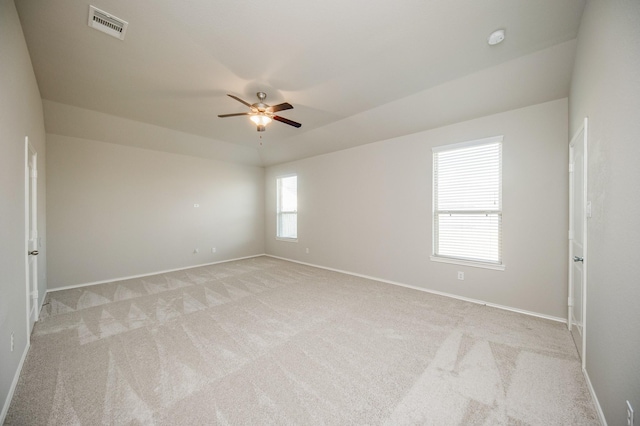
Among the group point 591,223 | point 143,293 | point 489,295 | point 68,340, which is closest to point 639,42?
point 591,223

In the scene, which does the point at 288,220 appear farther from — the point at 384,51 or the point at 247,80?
the point at 384,51

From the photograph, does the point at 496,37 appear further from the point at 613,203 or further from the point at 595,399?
the point at 595,399

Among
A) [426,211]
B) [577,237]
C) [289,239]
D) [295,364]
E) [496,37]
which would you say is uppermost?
[496,37]

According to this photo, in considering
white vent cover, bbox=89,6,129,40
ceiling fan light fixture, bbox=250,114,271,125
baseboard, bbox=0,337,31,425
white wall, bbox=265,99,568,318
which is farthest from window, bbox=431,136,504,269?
baseboard, bbox=0,337,31,425

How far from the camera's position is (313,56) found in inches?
101

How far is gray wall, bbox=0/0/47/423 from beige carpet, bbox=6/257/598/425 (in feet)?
1.13

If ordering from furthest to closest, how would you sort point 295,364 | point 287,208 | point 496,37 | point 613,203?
point 287,208, point 496,37, point 295,364, point 613,203

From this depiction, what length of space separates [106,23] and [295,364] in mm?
3572

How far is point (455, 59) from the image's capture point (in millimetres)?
2572

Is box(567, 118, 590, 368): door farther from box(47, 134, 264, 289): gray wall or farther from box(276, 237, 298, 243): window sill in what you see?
box(47, 134, 264, 289): gray wall

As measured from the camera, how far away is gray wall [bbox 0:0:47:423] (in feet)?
5.47

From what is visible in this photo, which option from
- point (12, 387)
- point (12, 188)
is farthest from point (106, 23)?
point (12, 387)

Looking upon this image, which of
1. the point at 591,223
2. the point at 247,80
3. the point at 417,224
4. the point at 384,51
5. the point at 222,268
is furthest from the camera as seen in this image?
the point at 222,268

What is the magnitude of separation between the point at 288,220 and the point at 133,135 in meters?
3.98
